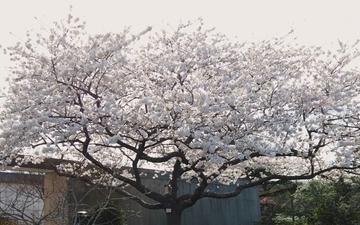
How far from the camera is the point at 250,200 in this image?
1532 centimetres

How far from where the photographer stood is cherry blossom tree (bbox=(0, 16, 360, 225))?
7641 mm

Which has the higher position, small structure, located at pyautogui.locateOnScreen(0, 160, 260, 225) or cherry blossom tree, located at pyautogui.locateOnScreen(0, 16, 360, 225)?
cherry blossom tree, located at pyautogui.locateOnScreen(0, 16, 360, 225)

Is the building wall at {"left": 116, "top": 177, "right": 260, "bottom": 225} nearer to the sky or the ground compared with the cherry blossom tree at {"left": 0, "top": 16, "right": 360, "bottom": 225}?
nearer to the ground

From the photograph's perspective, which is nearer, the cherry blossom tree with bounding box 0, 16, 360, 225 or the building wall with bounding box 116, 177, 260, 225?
the cherry blossom tree with bounding box 0, 16, 360, 225

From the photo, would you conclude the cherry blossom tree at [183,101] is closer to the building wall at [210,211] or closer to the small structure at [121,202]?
the small structure at [121,202]

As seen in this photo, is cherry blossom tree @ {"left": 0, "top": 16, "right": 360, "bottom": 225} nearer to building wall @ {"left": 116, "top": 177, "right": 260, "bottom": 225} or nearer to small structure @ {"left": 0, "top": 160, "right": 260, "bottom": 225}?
small structure @ {"left": 0, "top": 160, "right": 260, "bottom": 225}

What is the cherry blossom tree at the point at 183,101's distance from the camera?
25.1 feet

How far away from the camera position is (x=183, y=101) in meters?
7.88

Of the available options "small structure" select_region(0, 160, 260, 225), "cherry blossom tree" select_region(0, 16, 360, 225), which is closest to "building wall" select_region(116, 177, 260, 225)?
"small structure" select_region(0, 160, 260, 225)

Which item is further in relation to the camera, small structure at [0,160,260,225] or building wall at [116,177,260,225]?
building wall at [116,177,260,225]

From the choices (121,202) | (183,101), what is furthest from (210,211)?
(183,101)

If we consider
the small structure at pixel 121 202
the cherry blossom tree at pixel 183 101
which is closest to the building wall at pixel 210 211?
the small structure at pixel 121 202

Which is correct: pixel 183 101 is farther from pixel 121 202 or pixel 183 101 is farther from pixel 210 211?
pixel 210 211

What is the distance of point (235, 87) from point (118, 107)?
6.23 ft
